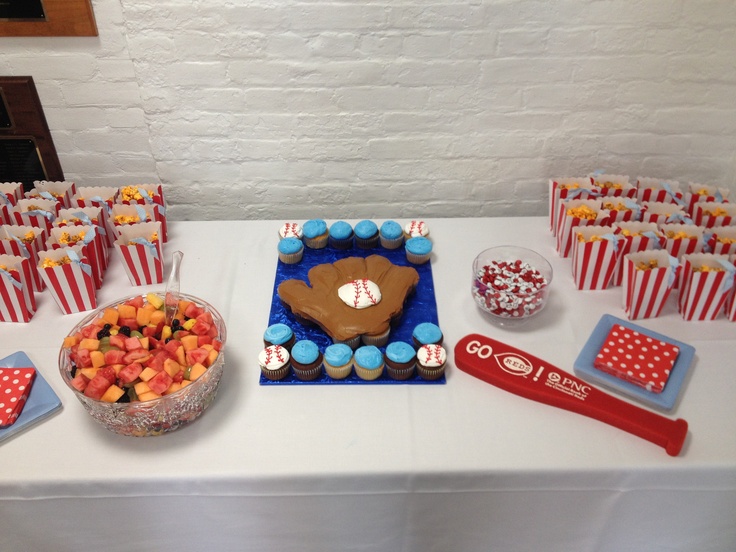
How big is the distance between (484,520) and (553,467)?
0.23 m

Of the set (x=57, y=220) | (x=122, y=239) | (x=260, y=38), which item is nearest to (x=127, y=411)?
(x=122, y=239)

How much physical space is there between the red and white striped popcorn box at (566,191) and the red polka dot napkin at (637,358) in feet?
1.67

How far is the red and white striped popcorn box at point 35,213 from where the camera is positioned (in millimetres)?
1758

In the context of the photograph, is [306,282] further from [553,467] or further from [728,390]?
[728,390]

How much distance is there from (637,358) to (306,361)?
80 centimetres

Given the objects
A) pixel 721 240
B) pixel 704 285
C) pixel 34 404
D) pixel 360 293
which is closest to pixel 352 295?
pixel 360 293

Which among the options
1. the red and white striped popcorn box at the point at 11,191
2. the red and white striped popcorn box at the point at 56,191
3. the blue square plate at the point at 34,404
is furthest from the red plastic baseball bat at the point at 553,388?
the red and white striped popcorn box at the point at 11,191

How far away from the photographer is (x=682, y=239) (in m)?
1.65

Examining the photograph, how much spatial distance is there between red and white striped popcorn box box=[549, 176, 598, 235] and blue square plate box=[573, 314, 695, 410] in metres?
0.45

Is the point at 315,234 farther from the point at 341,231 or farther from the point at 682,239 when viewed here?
the point at 682,239

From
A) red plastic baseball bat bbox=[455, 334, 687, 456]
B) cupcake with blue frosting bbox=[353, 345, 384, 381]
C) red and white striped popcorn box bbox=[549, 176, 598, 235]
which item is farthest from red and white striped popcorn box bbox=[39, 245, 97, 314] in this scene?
red and white striped popcorn box bbox=[549, 176, 598, 235]

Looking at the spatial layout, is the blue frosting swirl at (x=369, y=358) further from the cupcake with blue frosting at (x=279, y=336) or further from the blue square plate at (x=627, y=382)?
the blue square plate at (x=627, y=382)

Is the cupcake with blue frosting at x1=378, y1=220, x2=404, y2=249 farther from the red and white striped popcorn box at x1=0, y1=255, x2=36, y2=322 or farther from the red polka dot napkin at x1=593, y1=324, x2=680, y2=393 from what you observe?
the red and white striped popcorn box at x1=0, y1=255, x2=36, y2=322

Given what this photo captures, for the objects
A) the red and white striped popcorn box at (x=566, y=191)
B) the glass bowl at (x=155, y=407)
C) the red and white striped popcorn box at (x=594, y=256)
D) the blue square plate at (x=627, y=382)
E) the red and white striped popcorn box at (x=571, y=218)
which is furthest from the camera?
the red and white striped popcorn box at (x=566, y=191)
